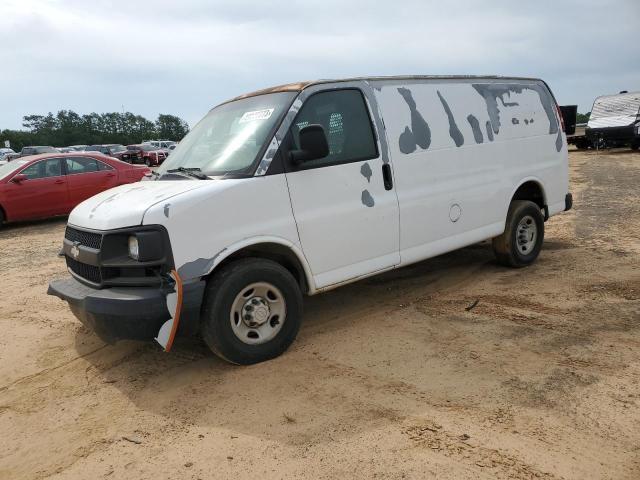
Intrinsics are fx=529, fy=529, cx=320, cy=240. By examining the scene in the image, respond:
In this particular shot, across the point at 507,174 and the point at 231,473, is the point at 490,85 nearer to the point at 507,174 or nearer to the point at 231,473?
the point at 507,174

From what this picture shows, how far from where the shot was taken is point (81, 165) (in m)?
11.9

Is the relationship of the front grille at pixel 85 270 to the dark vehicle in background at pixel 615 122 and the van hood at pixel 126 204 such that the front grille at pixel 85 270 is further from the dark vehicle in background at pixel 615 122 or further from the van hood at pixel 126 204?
the dark vehicle in background at pixel 615 122

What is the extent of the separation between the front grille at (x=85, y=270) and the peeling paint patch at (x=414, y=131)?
273 cm

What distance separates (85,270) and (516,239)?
14.9ft

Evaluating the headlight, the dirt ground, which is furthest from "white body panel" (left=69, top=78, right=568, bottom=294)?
the dirt ground

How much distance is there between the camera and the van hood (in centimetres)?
357

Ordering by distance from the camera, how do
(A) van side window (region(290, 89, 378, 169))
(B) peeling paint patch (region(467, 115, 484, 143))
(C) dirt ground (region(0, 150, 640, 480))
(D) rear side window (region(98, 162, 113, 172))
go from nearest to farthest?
(C) dirt ground (region(0, 150, 640, 480))
(A) van side window (region(290, 89, 378, 169))
(B) peeling paint patch (region(467, 115, 484, 143))
(D) rear side window (region(98, 162, 113, 172))

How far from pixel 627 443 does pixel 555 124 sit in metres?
4.56

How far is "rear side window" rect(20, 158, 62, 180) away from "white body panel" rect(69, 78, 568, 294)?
7.99 metres

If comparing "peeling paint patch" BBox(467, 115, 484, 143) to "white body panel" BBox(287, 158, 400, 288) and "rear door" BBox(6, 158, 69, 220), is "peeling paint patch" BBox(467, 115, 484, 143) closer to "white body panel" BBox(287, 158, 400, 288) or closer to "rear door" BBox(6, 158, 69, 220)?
"white body panel" BBox(287, 158, 400, 288)

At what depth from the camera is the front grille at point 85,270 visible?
12.5 feet

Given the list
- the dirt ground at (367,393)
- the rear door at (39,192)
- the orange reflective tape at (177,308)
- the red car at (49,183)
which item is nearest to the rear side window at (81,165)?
the red car at (49,183)

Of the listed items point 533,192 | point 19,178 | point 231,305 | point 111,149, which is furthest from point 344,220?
point 111,149

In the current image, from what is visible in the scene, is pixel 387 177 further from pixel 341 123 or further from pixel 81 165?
pixel 81 165
